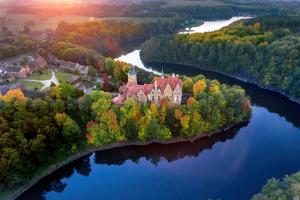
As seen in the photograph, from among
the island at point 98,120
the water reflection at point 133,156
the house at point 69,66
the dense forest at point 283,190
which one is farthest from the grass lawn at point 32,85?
the dense forest at point 283,190

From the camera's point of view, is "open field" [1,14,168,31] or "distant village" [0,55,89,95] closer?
"distant village" [0,55,89,95]

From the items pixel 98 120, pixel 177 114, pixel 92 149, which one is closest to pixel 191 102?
pixel 177 114

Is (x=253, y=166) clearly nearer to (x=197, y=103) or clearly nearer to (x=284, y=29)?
(x=197, y=103)

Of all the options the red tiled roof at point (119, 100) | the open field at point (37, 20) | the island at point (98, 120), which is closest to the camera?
the island at point (98, 120)

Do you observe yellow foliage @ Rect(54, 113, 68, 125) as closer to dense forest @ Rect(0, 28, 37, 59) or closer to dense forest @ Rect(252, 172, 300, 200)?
dense forest @ Rect(252, 172, 300, 200)

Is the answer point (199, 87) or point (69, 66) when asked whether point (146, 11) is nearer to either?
point (69, 66)

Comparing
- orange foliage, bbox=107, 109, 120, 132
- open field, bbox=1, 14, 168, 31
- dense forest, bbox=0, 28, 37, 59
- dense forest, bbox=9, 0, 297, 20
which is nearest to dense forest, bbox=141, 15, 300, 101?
dense forest, bbox=0, 28, 37, 59

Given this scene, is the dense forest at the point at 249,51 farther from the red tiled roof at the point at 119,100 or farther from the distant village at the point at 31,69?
the red tiled roof at the point at 119,100
